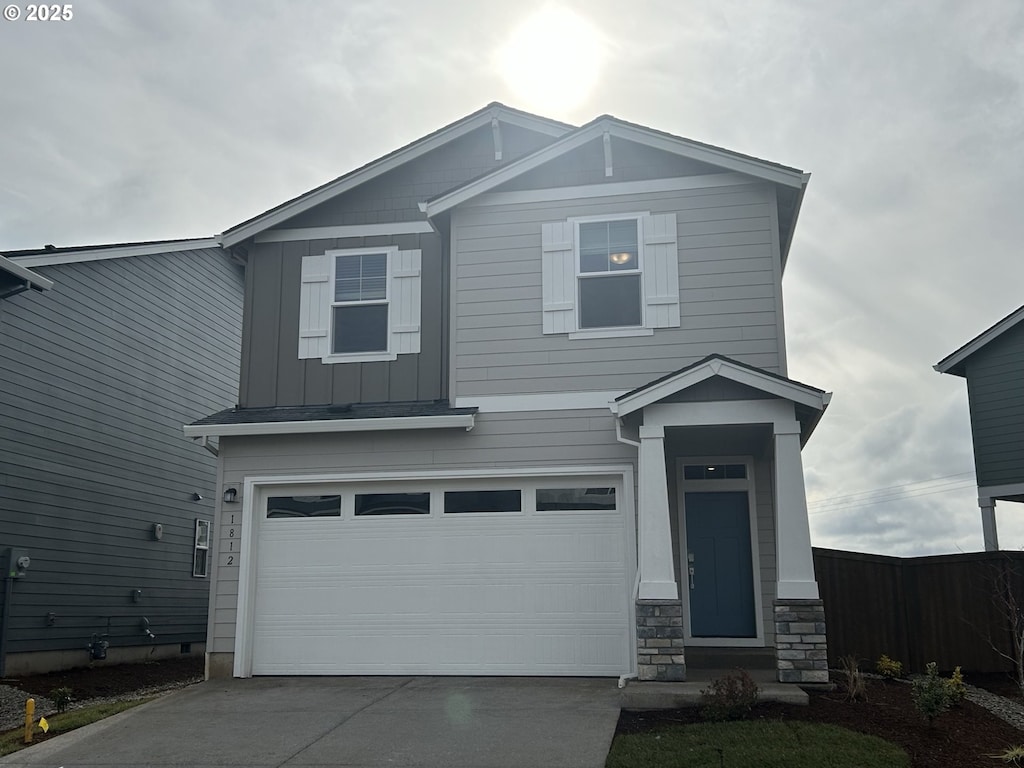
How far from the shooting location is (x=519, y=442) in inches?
454

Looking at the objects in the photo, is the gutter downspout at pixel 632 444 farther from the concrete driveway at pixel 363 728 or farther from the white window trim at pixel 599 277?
the white window trim at pixel 599 277

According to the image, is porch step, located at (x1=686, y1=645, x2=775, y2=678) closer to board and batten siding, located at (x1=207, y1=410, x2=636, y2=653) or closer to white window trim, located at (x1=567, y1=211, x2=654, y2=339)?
board and batten siding, located at (x1=207, y1=410, x2=636, y2=653)

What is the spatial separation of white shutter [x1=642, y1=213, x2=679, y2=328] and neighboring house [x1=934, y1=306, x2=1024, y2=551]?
8.93m

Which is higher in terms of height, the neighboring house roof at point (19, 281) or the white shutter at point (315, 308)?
the neighboring house roof at point (19, 281)

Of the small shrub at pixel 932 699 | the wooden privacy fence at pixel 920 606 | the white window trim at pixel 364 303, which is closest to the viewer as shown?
the small shrub at pixel 932 699

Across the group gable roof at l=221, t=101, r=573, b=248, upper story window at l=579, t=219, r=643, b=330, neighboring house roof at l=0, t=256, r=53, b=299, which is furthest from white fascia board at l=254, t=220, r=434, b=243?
neighboring house roof at l=0, t=256, r=53, b=299

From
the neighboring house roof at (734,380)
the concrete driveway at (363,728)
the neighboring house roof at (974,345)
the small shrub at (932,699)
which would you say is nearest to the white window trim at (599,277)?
the neighboring house roof at (734,380)

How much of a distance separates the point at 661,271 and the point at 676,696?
5.05 metres

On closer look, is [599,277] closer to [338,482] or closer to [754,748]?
[338,482]

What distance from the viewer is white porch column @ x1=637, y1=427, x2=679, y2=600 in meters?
9.62

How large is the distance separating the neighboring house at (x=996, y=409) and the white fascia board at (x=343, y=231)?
11042mm

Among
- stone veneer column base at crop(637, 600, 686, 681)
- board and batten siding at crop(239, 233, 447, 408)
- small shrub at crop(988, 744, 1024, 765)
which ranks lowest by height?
small shrub at crop(988, 744, 1024, 765)

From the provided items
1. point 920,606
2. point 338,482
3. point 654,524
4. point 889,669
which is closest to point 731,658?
point 889,669

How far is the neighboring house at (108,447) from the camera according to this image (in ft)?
45.0
